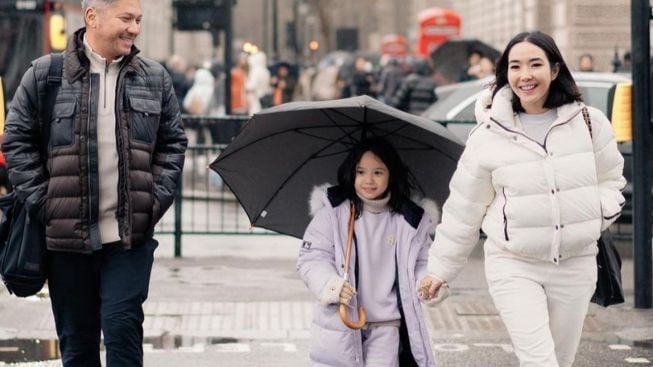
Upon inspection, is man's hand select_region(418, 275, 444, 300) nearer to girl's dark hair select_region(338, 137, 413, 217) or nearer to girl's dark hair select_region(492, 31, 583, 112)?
girl's dark hair select_region(338, 137, 413, 217)

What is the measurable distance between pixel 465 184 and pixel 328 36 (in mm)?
66328

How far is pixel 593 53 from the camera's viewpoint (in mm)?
34781

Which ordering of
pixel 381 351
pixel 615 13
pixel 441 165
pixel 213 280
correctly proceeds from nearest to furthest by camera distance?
pixel 381 351 → pixel 441 165 → pixel 213 280 → pixel 615 13

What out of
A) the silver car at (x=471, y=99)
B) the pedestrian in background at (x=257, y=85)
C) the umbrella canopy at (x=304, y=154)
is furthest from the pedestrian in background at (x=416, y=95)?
the umbrella canopy at (x=304, y=154)

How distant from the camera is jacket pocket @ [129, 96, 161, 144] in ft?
21.6

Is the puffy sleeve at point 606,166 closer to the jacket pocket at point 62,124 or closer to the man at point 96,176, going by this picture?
the man at point 96,176

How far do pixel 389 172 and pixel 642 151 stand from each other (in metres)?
4.47

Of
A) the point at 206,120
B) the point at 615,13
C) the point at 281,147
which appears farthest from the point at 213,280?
the point at 615,13

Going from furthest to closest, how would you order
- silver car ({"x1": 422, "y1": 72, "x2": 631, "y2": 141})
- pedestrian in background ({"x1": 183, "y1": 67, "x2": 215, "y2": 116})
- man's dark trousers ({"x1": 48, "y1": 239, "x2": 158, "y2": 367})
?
pedestrian in background ({"x1": 183, "y1": 67, "x2": 215, "y2": 116}) < silver car ({"x1": 422, "y1": 72, "x2": 631, "y2": 141}) < man's dark trousers ({"x1": 48, "y1": 239, "x2": 158, "y2": 367})

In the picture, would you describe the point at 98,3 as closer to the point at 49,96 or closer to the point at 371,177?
the point at 49,96

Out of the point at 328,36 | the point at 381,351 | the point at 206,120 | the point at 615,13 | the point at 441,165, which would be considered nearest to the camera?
the point at 381,351

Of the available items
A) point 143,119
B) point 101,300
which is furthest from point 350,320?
point 143,119

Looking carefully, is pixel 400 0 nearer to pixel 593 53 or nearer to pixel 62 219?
pixel 593 53

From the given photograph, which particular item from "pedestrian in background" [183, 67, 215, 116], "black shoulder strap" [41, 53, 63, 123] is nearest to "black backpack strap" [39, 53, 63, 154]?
"black shoulder strap" [41, 53, 63, 123]
